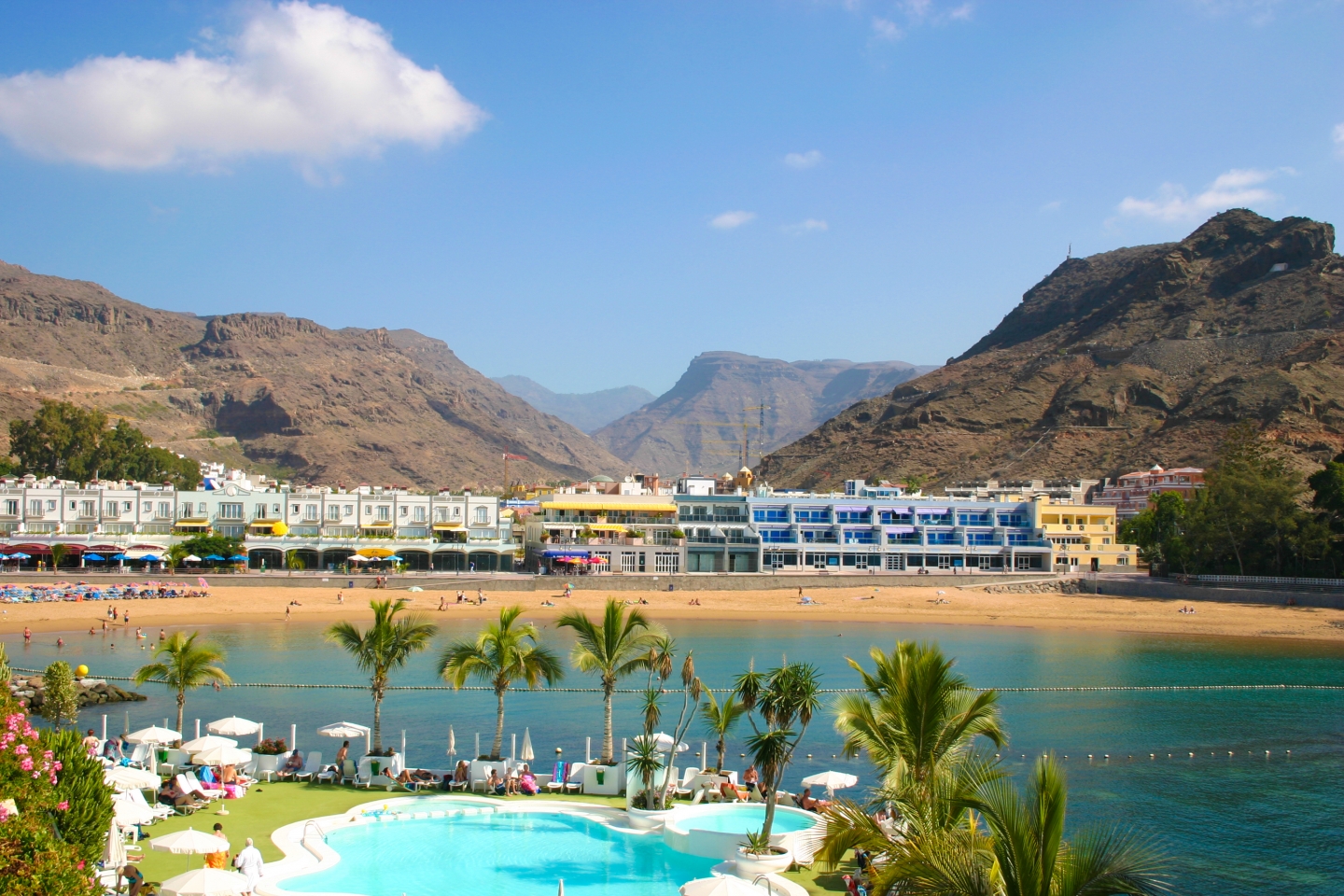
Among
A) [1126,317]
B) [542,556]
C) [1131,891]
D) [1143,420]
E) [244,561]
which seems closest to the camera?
[1131,891]

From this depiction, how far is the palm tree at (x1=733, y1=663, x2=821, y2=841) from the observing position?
16812mm

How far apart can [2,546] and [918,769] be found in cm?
7158

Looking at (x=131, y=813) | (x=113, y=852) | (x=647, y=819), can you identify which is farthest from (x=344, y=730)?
(x=113, y=852)

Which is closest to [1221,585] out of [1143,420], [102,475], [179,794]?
[179,794]

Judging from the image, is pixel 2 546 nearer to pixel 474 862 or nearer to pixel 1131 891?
pixel 474 862

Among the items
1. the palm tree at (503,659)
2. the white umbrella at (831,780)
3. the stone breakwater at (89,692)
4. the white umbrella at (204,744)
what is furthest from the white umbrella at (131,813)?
the stone breakwater at (89,692)

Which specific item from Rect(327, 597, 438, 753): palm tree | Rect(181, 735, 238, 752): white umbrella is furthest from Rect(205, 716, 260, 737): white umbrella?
Rect(327, 597, 438, 753): palm tree

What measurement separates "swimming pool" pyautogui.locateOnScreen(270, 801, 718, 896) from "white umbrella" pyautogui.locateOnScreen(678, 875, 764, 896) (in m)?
1.68

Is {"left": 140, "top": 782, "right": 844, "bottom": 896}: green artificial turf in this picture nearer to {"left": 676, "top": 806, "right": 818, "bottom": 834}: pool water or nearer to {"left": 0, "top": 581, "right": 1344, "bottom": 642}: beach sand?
{"left": 676, "top": 806, "right": 818, "bottom": 834}: pool water

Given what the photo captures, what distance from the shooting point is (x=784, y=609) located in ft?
208

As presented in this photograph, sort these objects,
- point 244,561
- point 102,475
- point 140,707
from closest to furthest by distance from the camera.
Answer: point 140,707
point 244,561
point 102,475

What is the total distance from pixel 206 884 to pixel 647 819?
293 inches

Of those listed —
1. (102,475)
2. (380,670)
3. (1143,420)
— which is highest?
(1143,420)

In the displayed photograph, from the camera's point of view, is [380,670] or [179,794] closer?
[179,794]
